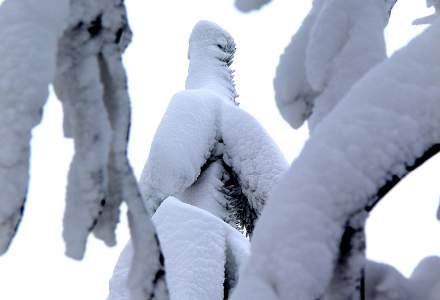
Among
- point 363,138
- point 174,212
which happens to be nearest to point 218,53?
point 174,212

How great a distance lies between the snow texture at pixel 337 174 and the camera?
102 cm

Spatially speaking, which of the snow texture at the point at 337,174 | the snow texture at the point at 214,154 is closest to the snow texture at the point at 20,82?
the snow texture at the point at 337,174

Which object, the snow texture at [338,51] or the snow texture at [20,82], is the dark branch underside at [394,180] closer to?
the snow texture at [338,51]

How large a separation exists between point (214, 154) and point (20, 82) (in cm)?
296

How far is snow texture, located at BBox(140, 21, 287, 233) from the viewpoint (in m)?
3.58

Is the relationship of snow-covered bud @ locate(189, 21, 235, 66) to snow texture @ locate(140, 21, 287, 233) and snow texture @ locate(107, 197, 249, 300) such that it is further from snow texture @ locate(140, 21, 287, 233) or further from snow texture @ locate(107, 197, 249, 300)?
snow texture @ locate(107, 197, 249, 300)

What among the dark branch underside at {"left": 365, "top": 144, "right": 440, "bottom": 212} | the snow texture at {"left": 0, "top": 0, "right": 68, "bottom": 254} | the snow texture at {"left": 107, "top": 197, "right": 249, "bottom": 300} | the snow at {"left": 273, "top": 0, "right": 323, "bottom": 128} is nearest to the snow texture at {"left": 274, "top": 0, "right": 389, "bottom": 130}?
the snow at {"left": 273, "top": 0, "right": 323, "bottom": 128}

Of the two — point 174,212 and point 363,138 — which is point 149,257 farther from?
point 174,212

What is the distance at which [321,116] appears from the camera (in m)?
1.38

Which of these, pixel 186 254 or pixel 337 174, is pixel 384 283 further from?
pixel 186 254

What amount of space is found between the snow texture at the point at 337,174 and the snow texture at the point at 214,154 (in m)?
2.48

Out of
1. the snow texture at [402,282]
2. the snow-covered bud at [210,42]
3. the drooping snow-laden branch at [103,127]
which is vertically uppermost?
the snow-covered bud at [210,42]

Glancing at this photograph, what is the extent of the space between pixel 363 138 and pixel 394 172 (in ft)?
0.22

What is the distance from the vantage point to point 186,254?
289 cm
